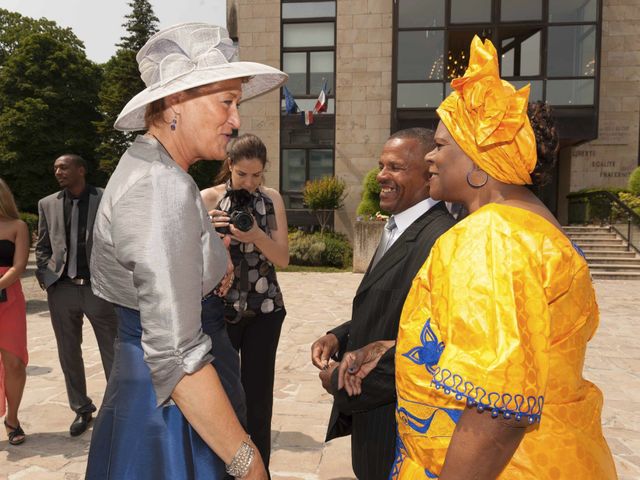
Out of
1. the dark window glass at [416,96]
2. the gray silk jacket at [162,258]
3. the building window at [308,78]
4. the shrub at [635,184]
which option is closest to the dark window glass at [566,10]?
the dark window glass at [416,96]

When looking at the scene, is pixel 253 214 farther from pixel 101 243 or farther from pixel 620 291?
pixel 620 291

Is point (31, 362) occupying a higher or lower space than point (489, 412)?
lower

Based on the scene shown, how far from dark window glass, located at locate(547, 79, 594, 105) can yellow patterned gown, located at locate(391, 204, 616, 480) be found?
2035 centimetres

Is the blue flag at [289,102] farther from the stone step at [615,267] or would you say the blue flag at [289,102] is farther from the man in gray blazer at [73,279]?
the man in gray blazer at [73,279]

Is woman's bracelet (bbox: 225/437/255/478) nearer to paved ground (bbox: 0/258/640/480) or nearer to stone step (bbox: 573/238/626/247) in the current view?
paved ground (bbox: 0/258/640/480)

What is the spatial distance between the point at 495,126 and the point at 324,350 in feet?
5.42

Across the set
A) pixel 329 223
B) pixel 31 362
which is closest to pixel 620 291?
pixel 329 223

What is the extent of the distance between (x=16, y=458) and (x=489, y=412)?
13.9 feet

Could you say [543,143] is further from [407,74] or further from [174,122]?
[407,74]

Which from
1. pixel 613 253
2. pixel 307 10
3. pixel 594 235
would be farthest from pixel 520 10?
pixel 613 253

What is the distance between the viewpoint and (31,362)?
21.9ft

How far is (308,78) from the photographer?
2239 centimetres

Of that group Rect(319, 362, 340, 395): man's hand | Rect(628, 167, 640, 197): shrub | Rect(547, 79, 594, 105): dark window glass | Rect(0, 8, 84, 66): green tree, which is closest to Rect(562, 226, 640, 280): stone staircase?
Rect(628, 167, 640, 197): shrub

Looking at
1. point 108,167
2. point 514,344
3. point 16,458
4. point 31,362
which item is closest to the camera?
point 514,344
